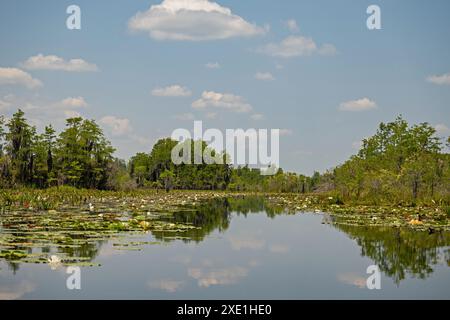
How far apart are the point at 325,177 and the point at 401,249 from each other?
58.6m

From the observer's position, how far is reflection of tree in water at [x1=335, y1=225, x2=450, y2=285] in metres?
10.1

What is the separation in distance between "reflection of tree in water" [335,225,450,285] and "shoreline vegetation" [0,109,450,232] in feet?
5.64

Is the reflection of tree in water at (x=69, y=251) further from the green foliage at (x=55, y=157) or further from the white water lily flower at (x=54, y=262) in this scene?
the green foliage at (x=55, y=157)

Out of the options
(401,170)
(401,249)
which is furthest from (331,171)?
(401,249)

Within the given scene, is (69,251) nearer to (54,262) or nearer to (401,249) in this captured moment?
(54,262)

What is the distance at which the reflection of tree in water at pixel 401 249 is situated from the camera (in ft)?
33.0

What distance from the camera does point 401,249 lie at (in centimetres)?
1241

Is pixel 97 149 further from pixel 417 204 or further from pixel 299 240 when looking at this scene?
pixel 299 240

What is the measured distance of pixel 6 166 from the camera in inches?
1665

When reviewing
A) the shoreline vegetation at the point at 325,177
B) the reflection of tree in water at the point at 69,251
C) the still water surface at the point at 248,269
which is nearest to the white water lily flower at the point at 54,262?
the still water surface at the point at 248,269

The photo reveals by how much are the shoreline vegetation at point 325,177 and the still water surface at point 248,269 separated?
16.1 ft

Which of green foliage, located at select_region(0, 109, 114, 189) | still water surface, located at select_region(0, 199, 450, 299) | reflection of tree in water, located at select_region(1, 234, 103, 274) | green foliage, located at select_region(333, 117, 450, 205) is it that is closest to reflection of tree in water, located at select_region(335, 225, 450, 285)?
still water surface, located at select_region(0, 199, 450, 299)

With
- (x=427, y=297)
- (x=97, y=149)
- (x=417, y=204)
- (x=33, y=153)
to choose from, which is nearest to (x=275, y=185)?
(x=97, y=149)
